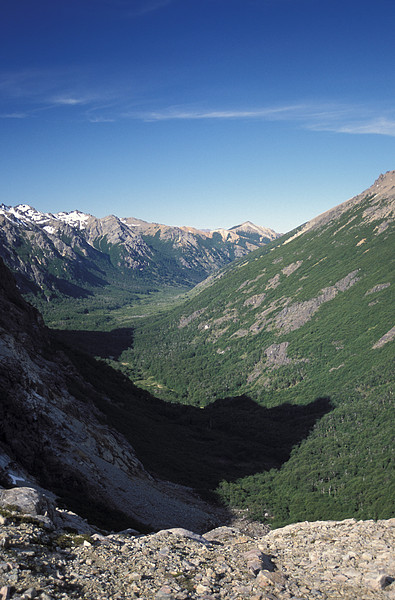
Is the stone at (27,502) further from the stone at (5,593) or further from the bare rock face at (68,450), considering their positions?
the stone at (5,593)

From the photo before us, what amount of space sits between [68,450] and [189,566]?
123 ft

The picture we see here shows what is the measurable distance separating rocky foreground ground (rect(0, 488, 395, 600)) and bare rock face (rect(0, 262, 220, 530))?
20.4 feet

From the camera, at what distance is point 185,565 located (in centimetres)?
2459

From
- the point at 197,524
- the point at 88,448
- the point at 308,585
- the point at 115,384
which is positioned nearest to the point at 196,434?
the point at 115,384

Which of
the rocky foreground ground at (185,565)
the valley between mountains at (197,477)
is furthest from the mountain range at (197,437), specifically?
the rocky foreground ground at (185,565)

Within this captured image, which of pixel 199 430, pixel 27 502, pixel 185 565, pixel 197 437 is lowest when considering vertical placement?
pixel 199 430

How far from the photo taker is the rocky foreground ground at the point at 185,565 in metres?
20.4

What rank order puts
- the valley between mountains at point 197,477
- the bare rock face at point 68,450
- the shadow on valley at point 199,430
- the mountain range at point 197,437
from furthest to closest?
1. the shadow on valley at point 199,430
2. the mountain range at point 197,437
3. the bare rock face at point 68,450
4. the valley between mountains at point 197,477

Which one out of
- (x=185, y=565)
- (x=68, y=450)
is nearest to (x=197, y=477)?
(x=68, y=450)

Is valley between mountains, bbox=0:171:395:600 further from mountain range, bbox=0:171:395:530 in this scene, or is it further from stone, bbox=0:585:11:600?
mountain range, bbox=0:171:395:530

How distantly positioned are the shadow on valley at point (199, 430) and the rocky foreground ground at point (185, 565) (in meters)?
61.3

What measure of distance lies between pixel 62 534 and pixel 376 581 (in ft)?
65.9

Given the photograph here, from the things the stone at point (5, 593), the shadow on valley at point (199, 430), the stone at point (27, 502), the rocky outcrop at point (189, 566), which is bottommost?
the shadow on valley at point (199, 430)

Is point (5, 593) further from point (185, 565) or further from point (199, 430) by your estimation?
point (199, 430)
